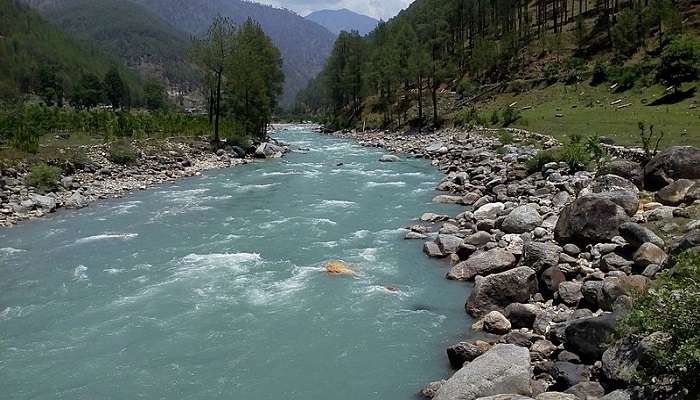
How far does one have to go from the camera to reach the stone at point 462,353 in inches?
456

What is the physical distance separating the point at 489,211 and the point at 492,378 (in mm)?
13648

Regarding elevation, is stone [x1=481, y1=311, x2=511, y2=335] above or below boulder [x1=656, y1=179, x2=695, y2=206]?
below

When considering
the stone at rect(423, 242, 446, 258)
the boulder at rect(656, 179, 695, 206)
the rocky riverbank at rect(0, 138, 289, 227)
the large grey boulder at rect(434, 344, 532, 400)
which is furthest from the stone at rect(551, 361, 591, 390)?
the rocky riverbank at rect(0, 138, 289, 227)

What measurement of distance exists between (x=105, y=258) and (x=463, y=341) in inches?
526

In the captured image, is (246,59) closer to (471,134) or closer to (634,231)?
(471,134)

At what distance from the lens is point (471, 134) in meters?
53.2

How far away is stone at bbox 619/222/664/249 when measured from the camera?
14.3 metres

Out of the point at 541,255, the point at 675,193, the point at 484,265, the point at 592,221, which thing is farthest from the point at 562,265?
the point at 675,193

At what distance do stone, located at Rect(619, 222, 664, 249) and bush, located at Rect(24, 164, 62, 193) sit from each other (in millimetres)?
28299

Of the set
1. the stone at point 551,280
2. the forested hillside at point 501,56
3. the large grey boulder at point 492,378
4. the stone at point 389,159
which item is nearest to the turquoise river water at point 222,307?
the large grey boulder at point 492,378

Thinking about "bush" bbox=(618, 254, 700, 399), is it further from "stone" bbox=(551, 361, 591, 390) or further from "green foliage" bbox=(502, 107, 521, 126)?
"green foliage" bbox=(502, 107, 521, 126)

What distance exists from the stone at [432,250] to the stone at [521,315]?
5.83m

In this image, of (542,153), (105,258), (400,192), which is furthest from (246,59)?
(105,258)

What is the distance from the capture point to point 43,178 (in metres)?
31.0
